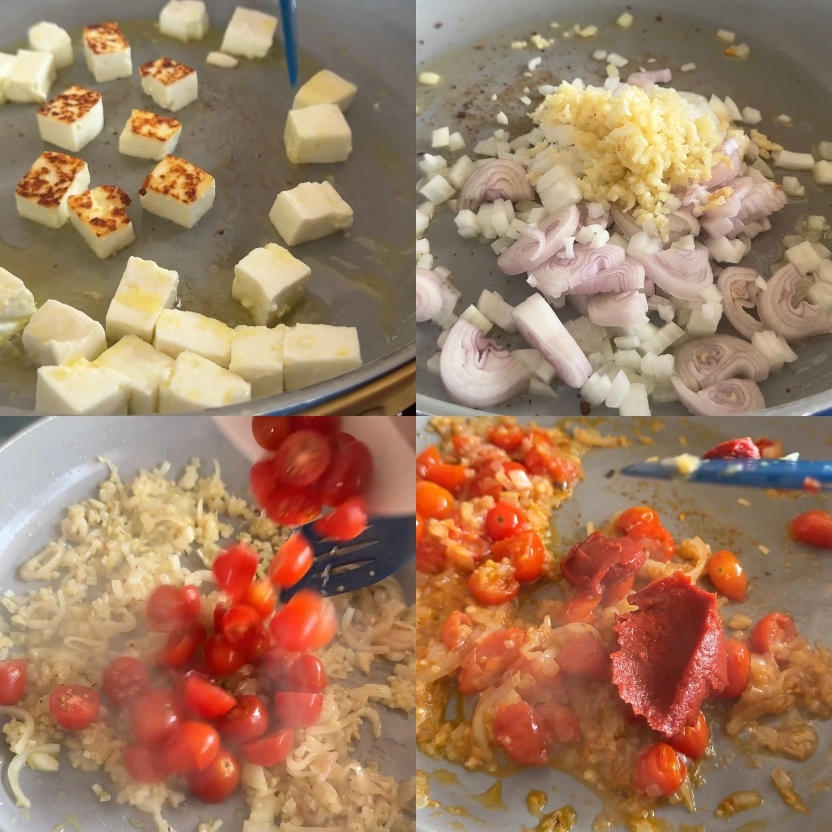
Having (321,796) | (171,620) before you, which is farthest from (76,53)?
(321,796)

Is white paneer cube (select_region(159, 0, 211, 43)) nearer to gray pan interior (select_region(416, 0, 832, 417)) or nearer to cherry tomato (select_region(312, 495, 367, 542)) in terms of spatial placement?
gray pan interior (select_region(416, 0, 832, 417))

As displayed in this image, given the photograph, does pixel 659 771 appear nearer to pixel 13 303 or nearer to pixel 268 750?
pixel 268 750

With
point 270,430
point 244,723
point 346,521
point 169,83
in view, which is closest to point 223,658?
point 244,723

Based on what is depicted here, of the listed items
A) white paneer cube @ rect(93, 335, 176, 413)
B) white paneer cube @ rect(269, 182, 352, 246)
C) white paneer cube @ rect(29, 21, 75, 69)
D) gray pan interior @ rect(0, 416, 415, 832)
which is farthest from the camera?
white paneer cube @ rect(29, 21, 75, 69)

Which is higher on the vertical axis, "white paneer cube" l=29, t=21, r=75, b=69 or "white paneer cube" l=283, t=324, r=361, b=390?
"white paneer cube" l=29, t=21, r=75, b=69

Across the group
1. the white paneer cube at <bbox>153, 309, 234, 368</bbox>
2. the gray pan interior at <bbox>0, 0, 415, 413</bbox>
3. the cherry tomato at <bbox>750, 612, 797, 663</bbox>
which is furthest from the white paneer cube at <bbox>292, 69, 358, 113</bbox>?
the cherry tomato at <bbox>750, 612, 797, 663</bbox>

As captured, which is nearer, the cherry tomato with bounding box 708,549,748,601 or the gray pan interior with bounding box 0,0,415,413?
the cherry tomato with bounding box 708,549,748,601

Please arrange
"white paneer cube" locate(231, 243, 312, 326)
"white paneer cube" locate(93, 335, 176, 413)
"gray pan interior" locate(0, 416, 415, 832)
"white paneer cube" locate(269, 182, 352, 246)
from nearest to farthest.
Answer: "gray pan interior" locate(0, 416, 415, 832) < "white paneer cube" locate(93, 335, 176, 413) < "white paneer cube" locate(231, 243, 312, 326) < "white paneer cube" locate(269, 182, 352, 246)
